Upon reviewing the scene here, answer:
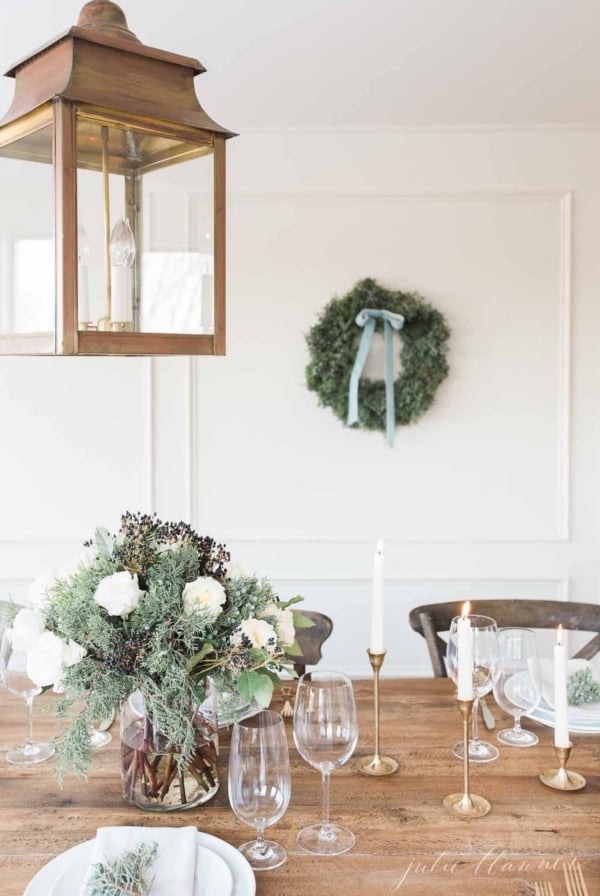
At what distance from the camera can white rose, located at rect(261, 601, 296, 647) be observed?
1.46 metres

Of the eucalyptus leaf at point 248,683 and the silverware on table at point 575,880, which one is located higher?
the eucalyptus leaf at point 248,683

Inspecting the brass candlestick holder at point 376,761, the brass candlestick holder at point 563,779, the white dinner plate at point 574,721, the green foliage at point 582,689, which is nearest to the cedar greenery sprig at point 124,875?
the brass candlestick holder at point 376,761

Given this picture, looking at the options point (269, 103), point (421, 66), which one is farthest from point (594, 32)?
point (269, 103)

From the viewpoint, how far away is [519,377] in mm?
3518

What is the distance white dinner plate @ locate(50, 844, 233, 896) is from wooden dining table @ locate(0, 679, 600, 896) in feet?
0.17

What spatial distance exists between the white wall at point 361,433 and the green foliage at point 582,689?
1634 millimetres

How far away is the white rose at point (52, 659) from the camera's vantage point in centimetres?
134

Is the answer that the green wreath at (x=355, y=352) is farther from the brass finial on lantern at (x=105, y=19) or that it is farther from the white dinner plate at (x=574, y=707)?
the brass finial on lantern at (x=105, y=19)

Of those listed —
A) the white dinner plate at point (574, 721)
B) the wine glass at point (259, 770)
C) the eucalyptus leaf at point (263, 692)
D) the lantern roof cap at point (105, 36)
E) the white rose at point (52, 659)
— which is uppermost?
the lantern roof cap at point (105, 36)

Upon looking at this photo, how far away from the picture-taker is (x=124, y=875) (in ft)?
3.88

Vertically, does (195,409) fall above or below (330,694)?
above

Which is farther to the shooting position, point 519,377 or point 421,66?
point 519,377

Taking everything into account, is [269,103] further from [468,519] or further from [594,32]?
[468,519]

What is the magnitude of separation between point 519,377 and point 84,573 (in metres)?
2.48
